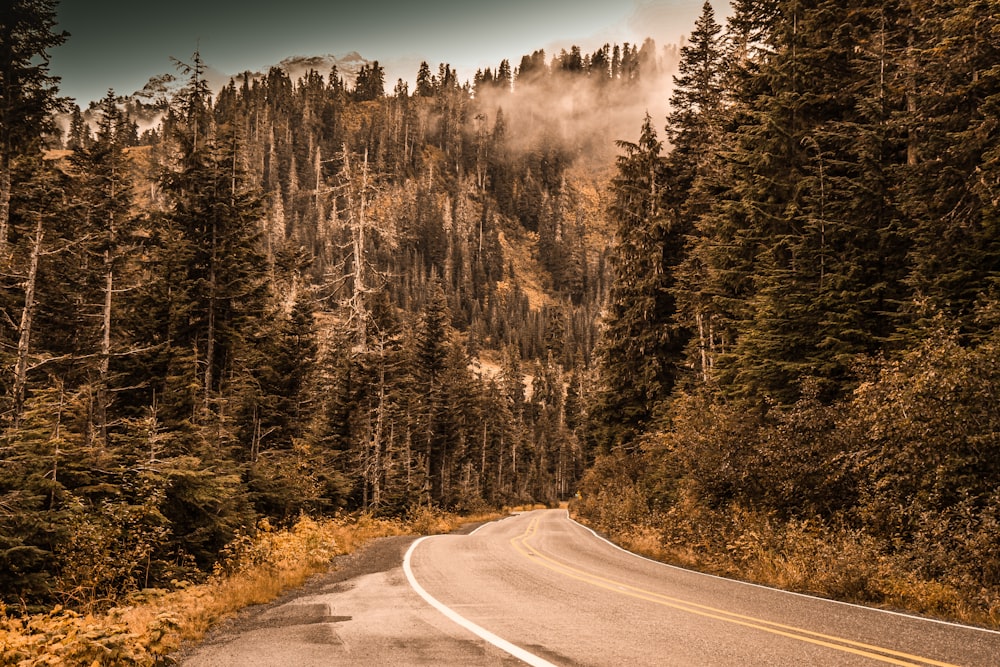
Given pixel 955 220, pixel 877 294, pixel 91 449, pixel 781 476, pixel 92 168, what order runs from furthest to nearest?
pixel 92 168 < pixel 877 294 < pixel 781 476 < pixel 955 220 < pixel 91 449

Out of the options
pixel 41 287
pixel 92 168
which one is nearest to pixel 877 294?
pixel 41 287

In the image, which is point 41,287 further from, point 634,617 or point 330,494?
point 634,617

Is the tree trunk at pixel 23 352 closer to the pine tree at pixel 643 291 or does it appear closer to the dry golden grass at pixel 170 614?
the dry golden grass at pixel 170 614

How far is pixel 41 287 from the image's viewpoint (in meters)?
20.6

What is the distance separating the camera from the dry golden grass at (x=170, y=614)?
5.67m

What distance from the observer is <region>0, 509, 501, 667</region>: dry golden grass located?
5668 mm

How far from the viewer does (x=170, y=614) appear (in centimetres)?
734

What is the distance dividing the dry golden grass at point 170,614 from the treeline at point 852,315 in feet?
32.8

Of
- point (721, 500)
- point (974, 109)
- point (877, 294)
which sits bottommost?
point (721, 500)

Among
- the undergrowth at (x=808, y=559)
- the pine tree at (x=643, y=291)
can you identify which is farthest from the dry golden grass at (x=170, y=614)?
the pine tree at (x=643, y=291)

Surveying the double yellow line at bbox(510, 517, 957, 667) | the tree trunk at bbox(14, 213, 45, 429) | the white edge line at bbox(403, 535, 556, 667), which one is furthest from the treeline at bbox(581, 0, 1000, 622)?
the tree trunk at bbox(14, 213, 45, 429)

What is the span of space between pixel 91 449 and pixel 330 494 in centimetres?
1824

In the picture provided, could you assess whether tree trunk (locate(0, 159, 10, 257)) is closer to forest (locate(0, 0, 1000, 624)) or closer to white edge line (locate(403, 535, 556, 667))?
forest (locate(0, 0, 1000, 624))

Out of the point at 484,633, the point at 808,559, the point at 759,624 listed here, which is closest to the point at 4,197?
the point at 484,633
